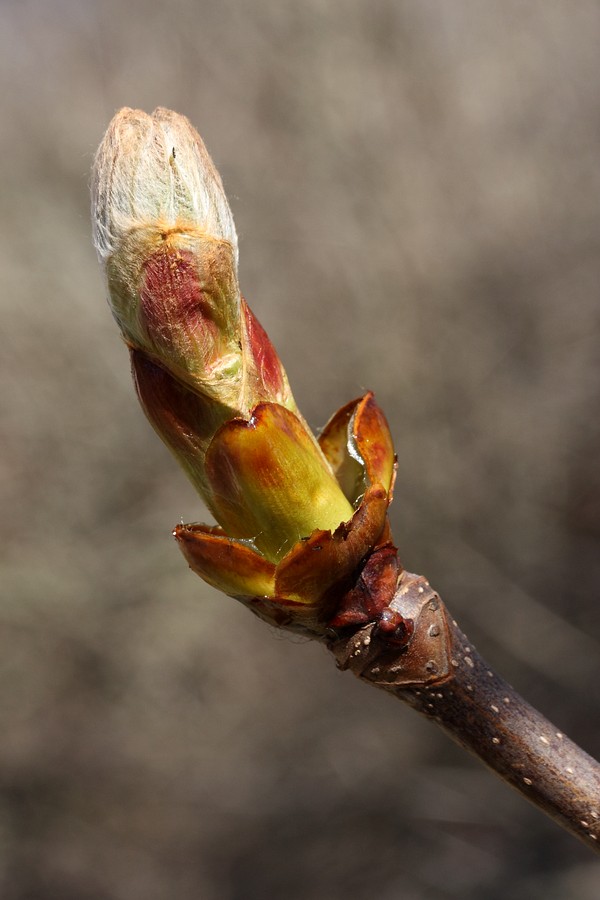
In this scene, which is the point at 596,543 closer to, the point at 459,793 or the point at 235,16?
the point at 459,793

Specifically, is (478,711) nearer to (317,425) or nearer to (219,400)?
(219,400)

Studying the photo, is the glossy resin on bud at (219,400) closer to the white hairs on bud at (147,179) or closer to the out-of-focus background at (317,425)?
the white hairs on bud at (147,179)

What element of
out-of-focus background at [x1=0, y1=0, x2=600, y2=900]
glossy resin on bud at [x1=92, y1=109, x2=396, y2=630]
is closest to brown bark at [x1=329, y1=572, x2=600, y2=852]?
glossy resin on bud at [x1=92, y1=109, x2=396, y2=630]

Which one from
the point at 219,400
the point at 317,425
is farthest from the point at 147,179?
the point at 317,425

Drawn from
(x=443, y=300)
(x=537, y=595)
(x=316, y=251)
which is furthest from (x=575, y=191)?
(x=537, y=595)

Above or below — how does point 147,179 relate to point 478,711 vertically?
above

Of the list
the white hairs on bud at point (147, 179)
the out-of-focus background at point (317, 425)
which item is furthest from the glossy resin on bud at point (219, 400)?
the out-of-focus background at point (317, 425)
